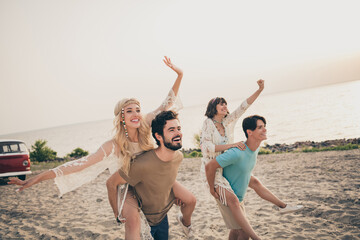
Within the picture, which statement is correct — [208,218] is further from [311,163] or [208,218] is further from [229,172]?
[311,163]

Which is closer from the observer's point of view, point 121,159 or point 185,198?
point 121,159

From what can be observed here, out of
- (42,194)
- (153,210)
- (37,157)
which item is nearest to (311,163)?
(153,210)

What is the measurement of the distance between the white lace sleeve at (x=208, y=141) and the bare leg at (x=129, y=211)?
4.45 feet

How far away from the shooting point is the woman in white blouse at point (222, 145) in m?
3.64

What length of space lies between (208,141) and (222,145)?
0.80 ft

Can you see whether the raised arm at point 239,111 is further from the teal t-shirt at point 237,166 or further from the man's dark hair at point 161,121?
the man's dark hair at point 161,121

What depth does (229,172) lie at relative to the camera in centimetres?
375

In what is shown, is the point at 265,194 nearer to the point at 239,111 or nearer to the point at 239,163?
the point at 239,163

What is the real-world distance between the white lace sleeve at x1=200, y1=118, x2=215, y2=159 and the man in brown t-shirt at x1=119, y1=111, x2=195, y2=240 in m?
0.76

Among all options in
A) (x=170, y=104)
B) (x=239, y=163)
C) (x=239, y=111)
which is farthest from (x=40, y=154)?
(x=239, y=163)


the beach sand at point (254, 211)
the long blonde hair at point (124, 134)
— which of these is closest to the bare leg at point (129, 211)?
the long blonde hair at point (124, 134)

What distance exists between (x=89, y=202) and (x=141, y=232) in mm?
5501

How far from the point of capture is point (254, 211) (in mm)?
6094

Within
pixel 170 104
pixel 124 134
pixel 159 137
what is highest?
pixel 170 104
